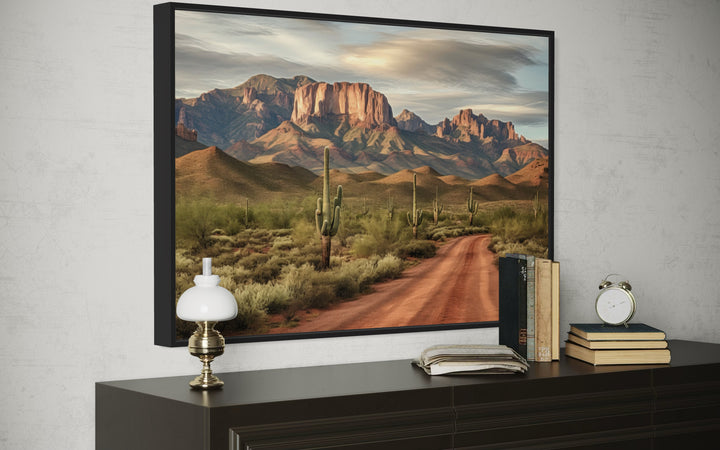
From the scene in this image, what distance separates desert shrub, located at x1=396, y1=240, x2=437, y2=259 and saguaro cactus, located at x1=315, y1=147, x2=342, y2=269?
0.29 metres

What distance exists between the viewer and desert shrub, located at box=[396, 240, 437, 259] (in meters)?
3.03

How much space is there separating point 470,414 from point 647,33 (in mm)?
1887

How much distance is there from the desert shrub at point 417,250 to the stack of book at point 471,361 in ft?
1.38

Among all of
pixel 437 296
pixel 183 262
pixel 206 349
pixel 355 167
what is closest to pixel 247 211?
pixel 183 262

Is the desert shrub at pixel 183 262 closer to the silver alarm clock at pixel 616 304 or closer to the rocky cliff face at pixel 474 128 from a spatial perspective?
the rocky cliff face at pixel 474 128

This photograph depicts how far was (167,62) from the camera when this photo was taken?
2.66m

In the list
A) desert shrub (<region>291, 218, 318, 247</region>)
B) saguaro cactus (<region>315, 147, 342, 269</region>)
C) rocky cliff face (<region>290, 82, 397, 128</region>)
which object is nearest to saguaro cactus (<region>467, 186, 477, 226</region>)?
rocky cliff face (<region>290, 82, 397, 128</region>)

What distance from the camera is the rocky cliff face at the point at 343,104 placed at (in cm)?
288

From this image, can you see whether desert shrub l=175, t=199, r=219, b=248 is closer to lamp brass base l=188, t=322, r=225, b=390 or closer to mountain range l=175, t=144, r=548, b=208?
mountain range l=175, t=144, r=548, b=208

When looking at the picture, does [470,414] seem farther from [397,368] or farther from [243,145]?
[243,145]

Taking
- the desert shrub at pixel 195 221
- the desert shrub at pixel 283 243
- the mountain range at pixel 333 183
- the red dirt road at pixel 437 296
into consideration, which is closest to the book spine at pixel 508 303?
the red dirt road at pixel 437 296

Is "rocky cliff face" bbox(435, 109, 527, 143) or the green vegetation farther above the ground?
"rocky cliff face" bbox(435, 109, 527, 143)

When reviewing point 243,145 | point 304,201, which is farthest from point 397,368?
point 243,145

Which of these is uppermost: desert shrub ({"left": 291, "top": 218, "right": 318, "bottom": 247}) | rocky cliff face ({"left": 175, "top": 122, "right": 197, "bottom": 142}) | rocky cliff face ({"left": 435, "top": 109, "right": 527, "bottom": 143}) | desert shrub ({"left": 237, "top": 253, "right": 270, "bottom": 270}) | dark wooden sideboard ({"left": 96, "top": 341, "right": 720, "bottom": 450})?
rocky cliff face ({"left": 435, "top": 109, "right": 527, "bottom": 143})
